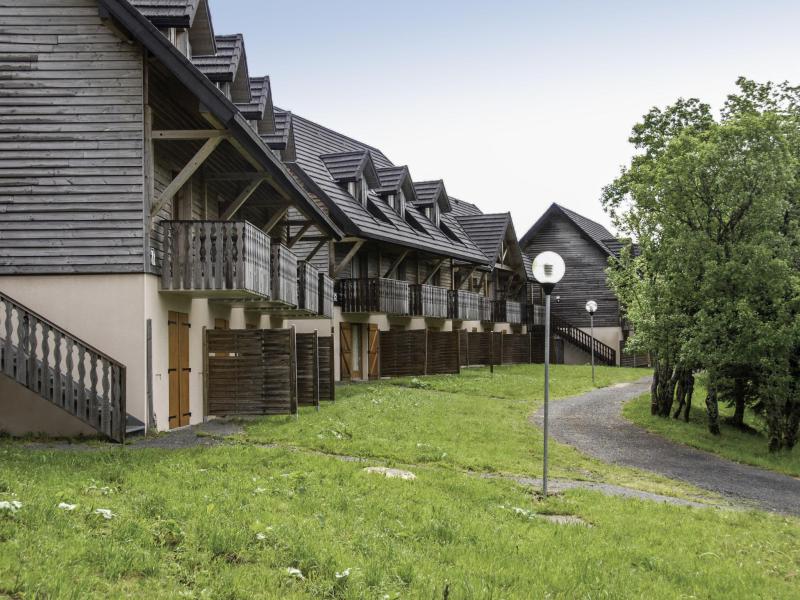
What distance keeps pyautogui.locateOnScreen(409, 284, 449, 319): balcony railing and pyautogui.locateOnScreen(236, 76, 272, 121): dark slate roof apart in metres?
14.9

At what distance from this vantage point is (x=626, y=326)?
53.4 m

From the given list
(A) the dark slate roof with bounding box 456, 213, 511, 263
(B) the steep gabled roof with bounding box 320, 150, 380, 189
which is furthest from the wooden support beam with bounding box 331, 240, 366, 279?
(A) the dark slate roof with bounding box 456, 213, 511, 263

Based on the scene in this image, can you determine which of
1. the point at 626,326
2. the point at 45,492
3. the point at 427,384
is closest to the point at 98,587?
the point at 45,492

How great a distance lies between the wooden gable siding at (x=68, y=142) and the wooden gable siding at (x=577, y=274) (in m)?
41.2

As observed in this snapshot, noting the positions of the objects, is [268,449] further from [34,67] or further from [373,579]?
[34,67]

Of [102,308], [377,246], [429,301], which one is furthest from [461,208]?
[102,308]

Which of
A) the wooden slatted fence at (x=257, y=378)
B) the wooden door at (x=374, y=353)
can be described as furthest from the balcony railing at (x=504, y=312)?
the wooden slatted fence at (x=257, y=378)

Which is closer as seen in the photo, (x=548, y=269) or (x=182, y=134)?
(x=548, y=269)

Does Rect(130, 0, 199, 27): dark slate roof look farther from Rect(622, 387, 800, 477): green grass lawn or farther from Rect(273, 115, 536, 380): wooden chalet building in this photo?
Rect(622, 387, 800, 477): green grass lawn

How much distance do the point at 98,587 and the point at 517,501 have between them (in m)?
6.12

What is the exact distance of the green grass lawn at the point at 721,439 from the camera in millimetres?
20047

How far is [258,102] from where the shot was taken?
21.8m

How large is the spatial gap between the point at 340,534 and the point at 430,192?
114ft

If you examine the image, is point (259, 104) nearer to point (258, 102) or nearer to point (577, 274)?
point (258, 102)
